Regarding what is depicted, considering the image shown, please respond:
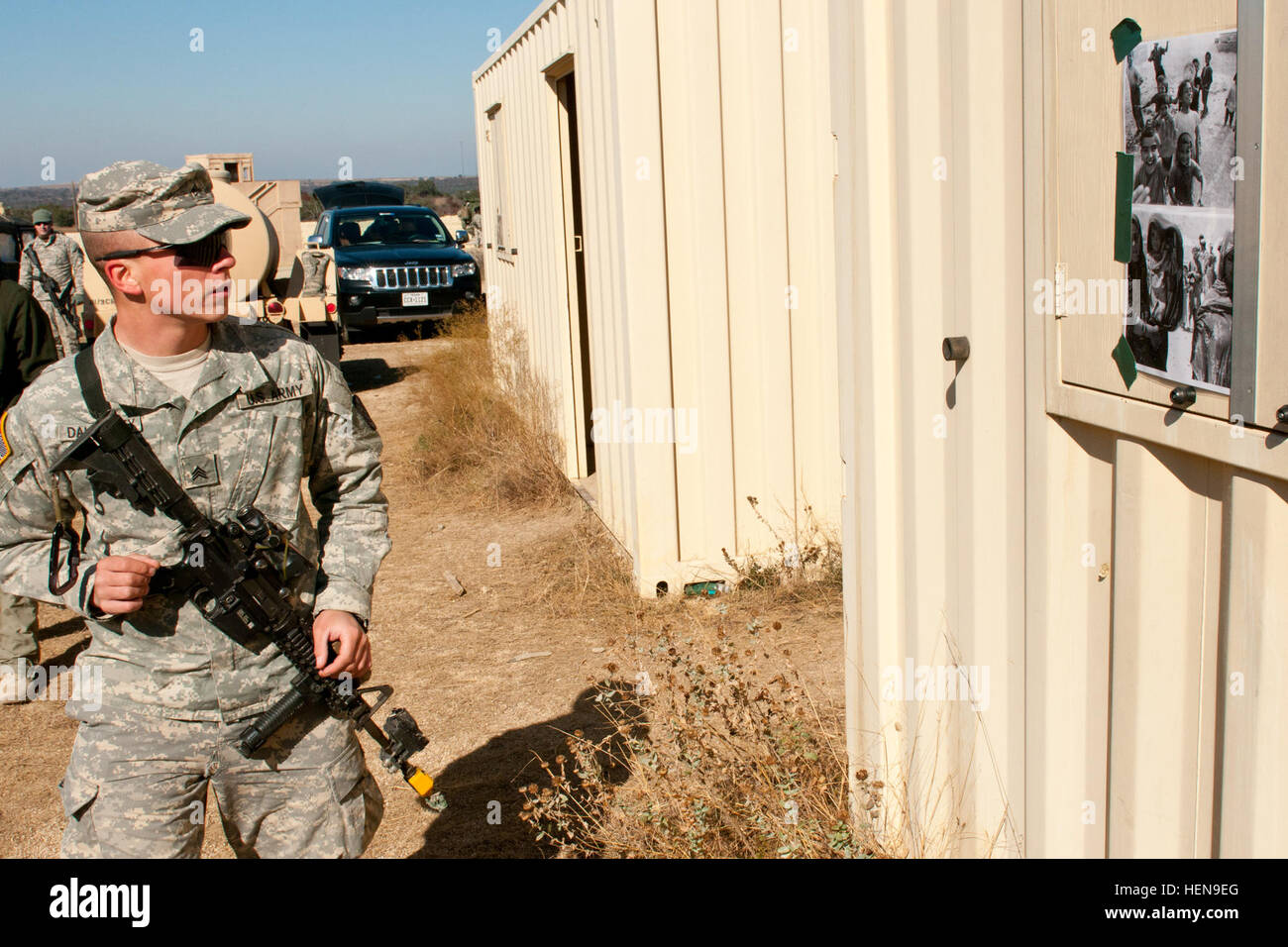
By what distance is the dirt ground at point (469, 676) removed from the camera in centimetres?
424

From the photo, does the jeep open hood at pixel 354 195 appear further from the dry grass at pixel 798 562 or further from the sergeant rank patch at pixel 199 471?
the sergeant rank patch at pixel 199 471

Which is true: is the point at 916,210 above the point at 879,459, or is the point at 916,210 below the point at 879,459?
above

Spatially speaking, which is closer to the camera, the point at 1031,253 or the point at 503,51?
the point at 1031,253

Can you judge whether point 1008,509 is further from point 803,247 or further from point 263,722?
point 803,247

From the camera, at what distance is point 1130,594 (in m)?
2.08

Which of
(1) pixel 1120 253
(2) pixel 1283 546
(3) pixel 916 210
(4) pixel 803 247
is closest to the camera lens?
(2) pixel 1283 546

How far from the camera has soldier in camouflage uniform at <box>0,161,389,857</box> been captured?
8.36ft

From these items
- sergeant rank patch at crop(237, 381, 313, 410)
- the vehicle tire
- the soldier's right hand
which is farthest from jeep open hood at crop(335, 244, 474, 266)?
the soldier's right hand

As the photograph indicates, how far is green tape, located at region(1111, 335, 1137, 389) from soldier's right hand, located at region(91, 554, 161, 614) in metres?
1.93

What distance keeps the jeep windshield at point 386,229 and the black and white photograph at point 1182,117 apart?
17.2 metres

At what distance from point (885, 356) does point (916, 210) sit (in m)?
0.39

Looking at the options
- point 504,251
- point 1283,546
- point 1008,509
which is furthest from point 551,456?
point 1283,546

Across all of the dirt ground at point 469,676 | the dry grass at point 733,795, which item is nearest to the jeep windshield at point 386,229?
the dirt ground at point 469,676

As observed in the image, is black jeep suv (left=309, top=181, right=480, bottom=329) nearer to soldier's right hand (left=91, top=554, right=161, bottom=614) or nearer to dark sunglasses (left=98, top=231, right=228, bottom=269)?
dark sunglasses (left=98, top=231, right=228, bottom=269)
